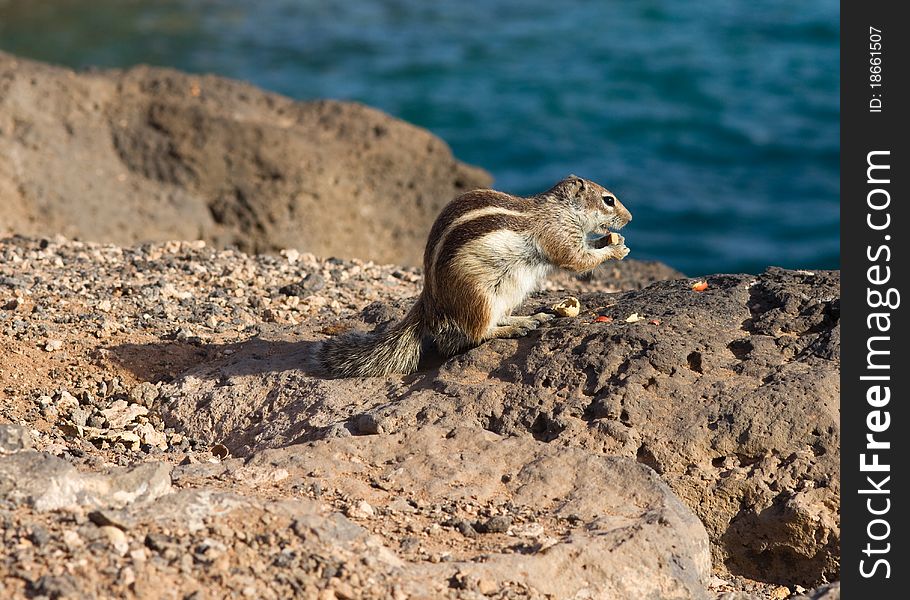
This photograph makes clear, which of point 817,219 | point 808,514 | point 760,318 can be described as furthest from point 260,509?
point 817,219

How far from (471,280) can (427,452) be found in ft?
3.59

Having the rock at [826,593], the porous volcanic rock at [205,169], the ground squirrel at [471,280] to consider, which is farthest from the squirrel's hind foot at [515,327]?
the porous volcanic rock at [205,169]

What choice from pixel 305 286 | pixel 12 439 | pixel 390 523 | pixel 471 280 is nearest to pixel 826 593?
pixel 390 523

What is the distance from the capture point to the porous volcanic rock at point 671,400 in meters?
4.68

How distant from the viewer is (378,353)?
18.1 ft

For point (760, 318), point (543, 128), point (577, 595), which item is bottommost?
point (577, 595)

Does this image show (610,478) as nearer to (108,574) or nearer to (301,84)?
(108,574)

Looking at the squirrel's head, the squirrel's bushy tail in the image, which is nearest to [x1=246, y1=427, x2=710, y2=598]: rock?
the squirrel's bushy tail

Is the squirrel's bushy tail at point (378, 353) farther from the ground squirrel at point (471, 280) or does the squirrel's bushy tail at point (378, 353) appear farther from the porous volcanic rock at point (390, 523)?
the porous volcanic rock at point (390, 523)

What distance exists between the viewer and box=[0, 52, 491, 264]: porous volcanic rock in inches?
372

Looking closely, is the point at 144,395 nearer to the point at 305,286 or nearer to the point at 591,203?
the point at 305,286

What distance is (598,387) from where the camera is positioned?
199 inches

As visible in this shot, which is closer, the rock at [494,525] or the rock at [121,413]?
the rock at [494,525]

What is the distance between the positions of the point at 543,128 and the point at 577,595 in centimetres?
1514
